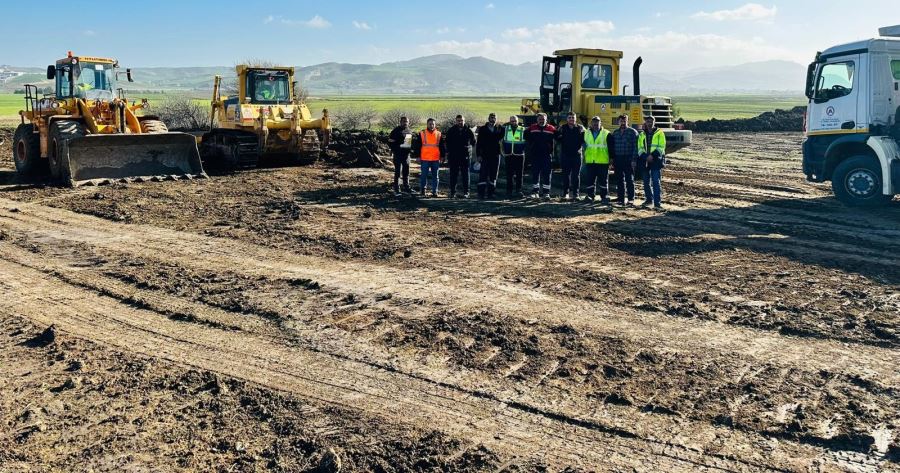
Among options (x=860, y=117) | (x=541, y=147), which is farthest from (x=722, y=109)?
(x=541, y=147)

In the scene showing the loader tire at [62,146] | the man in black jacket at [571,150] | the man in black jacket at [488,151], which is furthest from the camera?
the loader tire at [62,146]

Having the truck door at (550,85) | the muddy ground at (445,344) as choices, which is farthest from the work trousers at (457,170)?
the truck door at (550,85)

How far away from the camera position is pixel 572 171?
13672 mm

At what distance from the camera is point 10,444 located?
14.6ft

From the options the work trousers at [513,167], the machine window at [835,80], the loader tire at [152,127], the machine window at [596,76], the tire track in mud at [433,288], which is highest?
the machine window at [596,76]

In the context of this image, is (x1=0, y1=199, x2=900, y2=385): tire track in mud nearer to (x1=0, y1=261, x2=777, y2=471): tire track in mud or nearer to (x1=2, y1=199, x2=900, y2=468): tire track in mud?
(x1=2, y1=199, x2=900, y2=468): tire track in mud

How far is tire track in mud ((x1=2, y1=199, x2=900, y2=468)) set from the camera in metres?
8.55

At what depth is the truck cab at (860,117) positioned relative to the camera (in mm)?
12820

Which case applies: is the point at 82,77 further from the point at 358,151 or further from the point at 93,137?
the point at 358,151

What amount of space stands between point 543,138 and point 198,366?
29.7ft

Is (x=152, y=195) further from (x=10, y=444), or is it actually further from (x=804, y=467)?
(x=804, y=467)

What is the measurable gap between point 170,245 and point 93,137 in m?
6.16

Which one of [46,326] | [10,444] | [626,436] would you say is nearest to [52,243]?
[46,326]

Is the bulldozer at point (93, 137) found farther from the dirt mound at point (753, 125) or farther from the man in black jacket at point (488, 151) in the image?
the dirt mound at point (753, 125)
